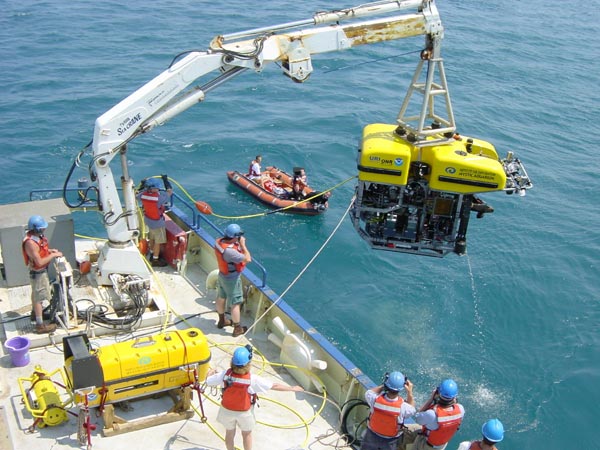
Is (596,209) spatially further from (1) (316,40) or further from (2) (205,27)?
(2) (205,27)

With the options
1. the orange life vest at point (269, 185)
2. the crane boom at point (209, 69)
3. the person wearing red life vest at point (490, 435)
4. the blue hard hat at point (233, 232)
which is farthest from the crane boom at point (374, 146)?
the orange life vest at point (269, 185)

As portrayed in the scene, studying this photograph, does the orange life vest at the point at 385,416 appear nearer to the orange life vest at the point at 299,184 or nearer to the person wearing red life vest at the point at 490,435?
the person wearing red life vest at the point at 490,435

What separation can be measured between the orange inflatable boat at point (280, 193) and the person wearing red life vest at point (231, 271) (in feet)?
31.9

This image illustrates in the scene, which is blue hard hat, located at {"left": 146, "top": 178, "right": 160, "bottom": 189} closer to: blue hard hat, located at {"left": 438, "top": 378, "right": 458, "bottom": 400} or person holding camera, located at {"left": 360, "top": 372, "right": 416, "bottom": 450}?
person holding camera, located at {"left": 360, "top": 372, "right": 416, "bottom": 450}

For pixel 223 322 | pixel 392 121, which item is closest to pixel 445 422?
pixel 223 322

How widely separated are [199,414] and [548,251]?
14378mm

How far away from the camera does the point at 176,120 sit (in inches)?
1194

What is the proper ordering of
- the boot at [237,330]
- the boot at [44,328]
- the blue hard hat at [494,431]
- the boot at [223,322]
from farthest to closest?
the boot at [223,322] < the boot at [237,330] < the boot at [44,328] < the blue hard hat at [494,431]

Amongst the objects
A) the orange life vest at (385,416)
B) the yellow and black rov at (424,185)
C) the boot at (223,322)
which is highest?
the yellow and black rov at (424,185)

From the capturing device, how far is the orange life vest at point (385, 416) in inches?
316

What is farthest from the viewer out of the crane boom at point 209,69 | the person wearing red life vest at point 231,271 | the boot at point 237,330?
the boot at point 237,330

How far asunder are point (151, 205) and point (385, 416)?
6.13 metres

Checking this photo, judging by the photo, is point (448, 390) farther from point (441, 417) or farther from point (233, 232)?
point (233, 232)

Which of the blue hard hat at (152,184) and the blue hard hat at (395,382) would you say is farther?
the blue hard hat at (152,184)
